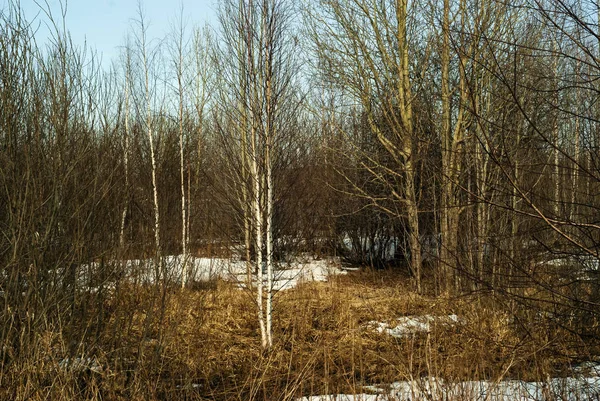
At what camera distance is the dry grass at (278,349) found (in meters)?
4.07

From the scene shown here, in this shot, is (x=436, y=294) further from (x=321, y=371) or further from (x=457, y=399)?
(x=457, y=399)

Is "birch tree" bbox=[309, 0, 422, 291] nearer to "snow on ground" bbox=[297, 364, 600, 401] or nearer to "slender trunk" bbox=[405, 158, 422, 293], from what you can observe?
"slender trunk" bbox=[405, 158, 422, 293]

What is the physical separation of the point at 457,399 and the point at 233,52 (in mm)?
4523

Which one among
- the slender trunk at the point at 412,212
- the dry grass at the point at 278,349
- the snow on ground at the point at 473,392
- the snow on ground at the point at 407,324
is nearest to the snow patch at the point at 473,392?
the snow on ground at the point at 473,392

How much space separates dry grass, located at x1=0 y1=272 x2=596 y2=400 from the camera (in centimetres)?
407

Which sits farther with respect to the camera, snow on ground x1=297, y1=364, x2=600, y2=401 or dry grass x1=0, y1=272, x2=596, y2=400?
dry grass x1=0, y1=272, x2=596, y2=400

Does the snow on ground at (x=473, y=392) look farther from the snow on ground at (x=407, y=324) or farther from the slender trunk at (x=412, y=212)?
the slender trunk at (x=412, y=212)

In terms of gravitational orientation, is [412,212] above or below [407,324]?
above

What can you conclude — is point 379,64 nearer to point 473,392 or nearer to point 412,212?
point 412,212

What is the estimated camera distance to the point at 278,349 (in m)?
6.05

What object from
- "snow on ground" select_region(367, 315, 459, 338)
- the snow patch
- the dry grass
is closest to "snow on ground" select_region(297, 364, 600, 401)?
the snow patch

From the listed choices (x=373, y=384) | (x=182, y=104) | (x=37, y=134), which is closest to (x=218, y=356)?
(x=373, y=384)

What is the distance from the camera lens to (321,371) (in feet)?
18.1

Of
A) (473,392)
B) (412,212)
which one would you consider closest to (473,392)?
(473,392)
